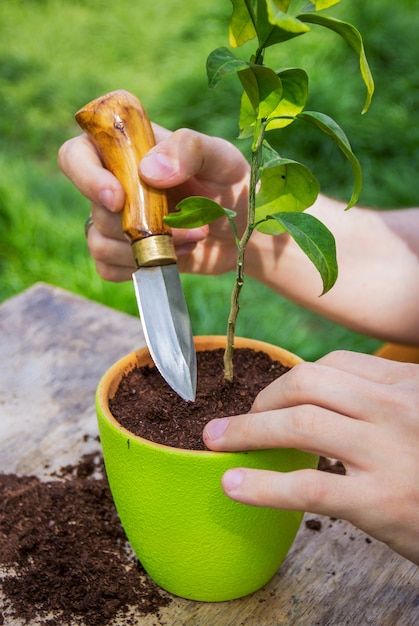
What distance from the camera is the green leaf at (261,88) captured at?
31.2 inches

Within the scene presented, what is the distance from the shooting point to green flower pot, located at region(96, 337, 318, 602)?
0.86 metres

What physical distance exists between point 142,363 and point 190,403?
0.49 ft

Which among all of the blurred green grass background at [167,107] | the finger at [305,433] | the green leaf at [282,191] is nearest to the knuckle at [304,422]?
the finger at [305,433]

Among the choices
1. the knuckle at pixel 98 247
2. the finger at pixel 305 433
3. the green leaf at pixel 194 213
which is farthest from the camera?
the knuckle at pixel 98 247

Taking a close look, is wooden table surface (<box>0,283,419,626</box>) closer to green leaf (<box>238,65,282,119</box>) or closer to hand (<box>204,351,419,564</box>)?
hand (<box>204,351,419,564</box>)

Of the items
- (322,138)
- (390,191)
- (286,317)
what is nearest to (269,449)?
(286,317)

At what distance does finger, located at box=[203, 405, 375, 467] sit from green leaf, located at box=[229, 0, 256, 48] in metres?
0.44

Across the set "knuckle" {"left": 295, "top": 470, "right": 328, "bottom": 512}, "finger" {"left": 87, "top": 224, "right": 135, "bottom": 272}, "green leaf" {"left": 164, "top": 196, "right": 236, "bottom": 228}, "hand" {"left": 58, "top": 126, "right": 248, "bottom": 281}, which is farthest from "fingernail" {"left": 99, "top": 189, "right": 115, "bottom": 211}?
"knuckle" {"left": 295, "top": 470, "right": 328, "bottom": 512}

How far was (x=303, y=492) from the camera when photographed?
779mm

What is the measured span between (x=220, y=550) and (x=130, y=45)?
4.45 meters

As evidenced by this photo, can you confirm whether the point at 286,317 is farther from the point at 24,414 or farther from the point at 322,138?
the point at 24,414

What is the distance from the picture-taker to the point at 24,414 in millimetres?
1339

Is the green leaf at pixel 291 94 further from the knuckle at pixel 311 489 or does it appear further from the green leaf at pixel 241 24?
the knuckle at pixel 311 489

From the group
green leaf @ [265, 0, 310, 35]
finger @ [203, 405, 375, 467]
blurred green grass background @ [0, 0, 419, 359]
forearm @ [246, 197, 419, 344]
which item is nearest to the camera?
green leaf @ [265, 0, 310, 35]
